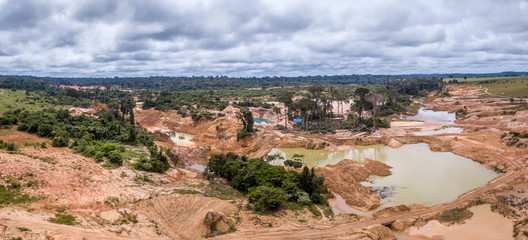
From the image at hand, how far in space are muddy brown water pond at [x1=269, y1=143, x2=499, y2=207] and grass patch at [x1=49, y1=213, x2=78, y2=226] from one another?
91.3 feet

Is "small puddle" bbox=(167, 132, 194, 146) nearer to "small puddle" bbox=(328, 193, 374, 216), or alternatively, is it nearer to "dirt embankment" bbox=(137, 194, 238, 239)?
"dirt embankment" bbox=(137, 194, 238, 239)

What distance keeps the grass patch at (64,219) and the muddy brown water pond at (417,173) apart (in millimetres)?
27826

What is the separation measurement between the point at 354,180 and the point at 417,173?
10519 millimetres

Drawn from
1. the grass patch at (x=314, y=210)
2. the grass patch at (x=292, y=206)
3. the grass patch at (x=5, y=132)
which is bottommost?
the grass patch at (x=314, y=210)

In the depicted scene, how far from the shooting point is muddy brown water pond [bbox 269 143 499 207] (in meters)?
32.5

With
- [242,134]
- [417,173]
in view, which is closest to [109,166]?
[242,134]

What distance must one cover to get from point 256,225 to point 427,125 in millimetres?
61246

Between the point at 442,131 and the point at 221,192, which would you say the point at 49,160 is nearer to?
the point at 221,192

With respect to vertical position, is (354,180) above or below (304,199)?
below

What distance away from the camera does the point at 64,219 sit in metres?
20.4

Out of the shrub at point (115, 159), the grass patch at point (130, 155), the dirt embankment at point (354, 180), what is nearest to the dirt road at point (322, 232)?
the dirt embankment at point (354, 180)

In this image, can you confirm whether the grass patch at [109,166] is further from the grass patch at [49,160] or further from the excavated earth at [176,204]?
the grass patch at [49,160]

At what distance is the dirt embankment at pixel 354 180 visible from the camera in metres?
30.9

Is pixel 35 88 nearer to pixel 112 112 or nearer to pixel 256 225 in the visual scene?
pixel 112 112
